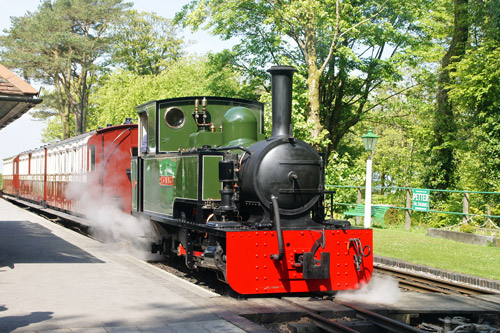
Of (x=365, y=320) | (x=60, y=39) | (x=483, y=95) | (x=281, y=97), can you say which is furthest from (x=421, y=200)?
(x=60, y=39)

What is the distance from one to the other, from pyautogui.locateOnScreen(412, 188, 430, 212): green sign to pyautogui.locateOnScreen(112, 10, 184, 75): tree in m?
31.4

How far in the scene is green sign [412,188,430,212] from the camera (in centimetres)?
1658

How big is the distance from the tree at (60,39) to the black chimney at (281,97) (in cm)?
2752

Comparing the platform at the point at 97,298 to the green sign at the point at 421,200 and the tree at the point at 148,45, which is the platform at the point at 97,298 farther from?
the tree at the point at 148,45

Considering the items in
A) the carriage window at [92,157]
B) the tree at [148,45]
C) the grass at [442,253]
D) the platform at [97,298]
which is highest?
the tree at [148,45]

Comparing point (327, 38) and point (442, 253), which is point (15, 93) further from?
point (327, 38)

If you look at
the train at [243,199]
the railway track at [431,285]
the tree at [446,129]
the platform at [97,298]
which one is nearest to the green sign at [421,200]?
the tree at [446,129]

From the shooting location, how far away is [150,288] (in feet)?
25.5

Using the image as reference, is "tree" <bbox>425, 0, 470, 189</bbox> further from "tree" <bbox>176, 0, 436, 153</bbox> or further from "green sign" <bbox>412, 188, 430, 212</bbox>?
"green sign" <bbox>412, 188, 430, 212</bbox>

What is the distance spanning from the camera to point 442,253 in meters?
12.4

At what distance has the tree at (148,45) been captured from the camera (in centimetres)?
4544

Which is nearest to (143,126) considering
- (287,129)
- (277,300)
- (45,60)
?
(287,129)

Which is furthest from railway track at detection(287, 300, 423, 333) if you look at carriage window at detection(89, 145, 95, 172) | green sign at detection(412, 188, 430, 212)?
green sign at detection(412, 188, 430, 212)

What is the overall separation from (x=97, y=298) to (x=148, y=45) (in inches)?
1642
